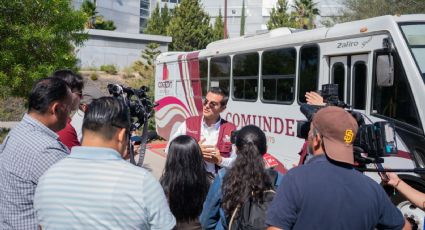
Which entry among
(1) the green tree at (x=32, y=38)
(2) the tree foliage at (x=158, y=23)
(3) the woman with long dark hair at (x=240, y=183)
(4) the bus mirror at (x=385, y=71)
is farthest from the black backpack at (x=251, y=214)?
(2) the tree foliage at (x=158, y=23)

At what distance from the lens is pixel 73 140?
12.7 ft

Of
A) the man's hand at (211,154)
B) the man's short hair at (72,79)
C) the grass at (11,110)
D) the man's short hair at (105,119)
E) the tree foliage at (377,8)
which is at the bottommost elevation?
the grass at (11,110)

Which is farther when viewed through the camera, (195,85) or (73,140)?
(195,85)

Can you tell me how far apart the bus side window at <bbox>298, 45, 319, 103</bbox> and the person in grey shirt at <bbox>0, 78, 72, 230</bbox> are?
19.0ft

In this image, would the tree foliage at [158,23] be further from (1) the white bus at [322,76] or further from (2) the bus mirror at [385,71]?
(2) the bus mirror at [385,71]

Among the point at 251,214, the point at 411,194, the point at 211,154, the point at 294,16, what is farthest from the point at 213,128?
the point at 294,16

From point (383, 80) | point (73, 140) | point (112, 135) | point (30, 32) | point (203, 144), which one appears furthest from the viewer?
point (30, 32)

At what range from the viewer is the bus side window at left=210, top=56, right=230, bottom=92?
436 inches

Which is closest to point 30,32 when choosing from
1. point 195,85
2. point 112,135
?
point 195,85

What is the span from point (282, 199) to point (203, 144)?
2.40 meters

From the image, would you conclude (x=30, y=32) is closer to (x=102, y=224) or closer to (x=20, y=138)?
(x=20, y=138)

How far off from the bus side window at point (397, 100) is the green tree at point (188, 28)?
37.6 m

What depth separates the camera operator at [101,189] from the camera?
2.11m

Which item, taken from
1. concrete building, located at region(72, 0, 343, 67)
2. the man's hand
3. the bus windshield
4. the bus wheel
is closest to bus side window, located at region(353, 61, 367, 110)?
the bus windshield
